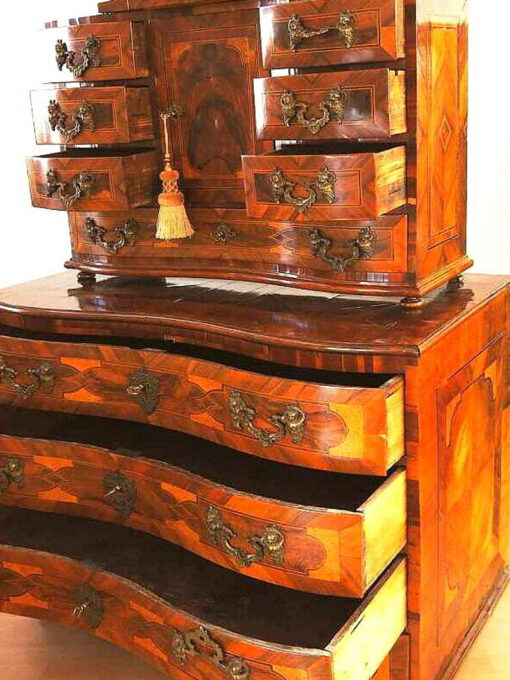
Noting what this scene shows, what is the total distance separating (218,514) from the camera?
5.23 ft

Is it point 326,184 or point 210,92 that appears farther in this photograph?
point 210,92

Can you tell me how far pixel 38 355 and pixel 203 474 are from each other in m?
0.43

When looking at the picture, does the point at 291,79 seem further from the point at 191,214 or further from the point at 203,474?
the point at 203,474

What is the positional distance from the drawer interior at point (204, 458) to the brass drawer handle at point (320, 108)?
638 mm

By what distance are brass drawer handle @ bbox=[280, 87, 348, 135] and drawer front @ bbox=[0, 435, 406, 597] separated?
24.5 inches

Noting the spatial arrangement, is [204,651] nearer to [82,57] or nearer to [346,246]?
[346,246]

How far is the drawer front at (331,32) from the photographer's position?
4.88 feet

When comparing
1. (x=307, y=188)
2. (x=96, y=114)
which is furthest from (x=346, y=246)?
(x=96, y=114)

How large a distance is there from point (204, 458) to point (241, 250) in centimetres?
43

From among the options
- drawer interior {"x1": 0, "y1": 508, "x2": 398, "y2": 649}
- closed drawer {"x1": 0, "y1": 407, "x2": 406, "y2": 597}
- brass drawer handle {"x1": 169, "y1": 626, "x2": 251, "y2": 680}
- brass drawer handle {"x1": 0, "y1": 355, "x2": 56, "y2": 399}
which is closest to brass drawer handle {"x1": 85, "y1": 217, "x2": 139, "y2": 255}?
brass drawer handle {"x1": 0, "y1": 355, "x2": 56, "y2": 399}

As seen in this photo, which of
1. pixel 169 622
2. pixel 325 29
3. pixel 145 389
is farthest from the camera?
pixel 145 389

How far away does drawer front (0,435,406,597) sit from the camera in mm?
1460

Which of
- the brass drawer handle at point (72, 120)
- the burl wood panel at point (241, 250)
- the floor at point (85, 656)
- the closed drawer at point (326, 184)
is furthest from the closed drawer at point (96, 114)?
the floor at point (85, 656)

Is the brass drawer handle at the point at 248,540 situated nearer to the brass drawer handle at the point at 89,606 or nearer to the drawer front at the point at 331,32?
the brass drawer handle at the point at 89,606
